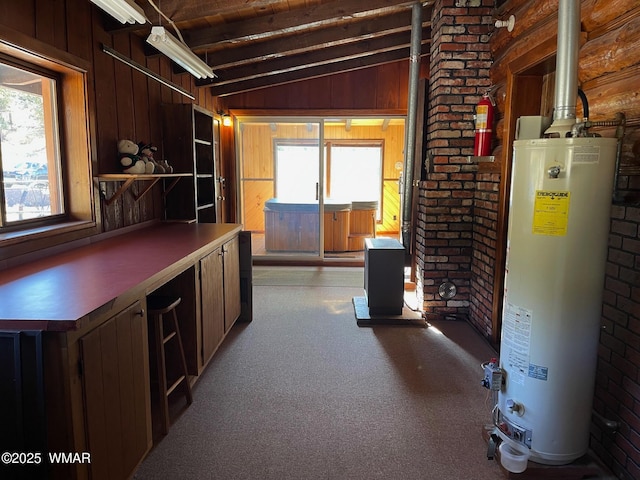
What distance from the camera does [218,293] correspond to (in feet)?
10.2

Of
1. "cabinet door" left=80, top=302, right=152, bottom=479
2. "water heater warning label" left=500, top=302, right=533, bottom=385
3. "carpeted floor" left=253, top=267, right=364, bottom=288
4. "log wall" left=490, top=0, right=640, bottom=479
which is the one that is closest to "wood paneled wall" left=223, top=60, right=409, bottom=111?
"carpeted floor" left=253, top=267, right=364, bottom=288

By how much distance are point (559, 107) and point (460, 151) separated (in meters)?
2.00

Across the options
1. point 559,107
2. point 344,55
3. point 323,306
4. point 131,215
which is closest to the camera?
point 559,107

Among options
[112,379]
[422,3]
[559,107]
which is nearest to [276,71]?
[422,3]

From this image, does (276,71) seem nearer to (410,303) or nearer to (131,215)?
(131,215)

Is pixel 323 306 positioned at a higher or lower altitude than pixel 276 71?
lower

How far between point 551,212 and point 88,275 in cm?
199

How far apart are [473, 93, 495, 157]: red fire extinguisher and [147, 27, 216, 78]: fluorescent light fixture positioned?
221 centimetres

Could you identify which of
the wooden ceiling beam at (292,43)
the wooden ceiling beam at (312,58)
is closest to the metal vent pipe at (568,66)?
the wooden ceiling beam at (292,43)

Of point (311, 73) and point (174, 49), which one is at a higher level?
point (311, 73)

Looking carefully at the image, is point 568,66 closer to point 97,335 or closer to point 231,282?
point 97,335

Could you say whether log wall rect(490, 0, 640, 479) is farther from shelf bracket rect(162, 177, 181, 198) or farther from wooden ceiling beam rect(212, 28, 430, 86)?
shelf bracket rect(162, 177, 181, 198)

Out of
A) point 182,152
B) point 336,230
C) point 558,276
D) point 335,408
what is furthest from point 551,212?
point 336,230

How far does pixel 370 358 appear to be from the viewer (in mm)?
3193
